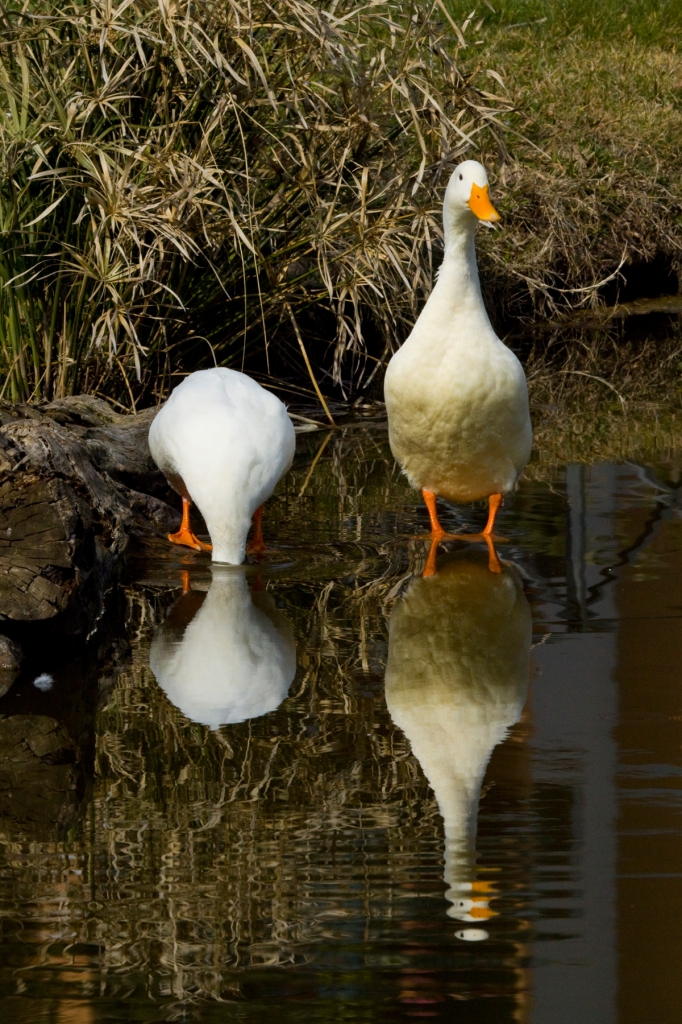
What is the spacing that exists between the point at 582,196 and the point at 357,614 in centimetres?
717

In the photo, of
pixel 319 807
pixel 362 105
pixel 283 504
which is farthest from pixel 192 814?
pixel 362 105

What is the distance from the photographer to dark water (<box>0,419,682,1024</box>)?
2500mm

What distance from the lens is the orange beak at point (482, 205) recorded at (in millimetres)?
4918

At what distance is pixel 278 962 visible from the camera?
8.36 ft

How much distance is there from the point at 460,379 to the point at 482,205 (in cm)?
63

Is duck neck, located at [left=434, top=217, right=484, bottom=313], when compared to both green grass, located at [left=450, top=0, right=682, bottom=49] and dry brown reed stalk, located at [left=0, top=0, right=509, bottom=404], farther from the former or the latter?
green grass, located at [left=450, top=0, right=682, bottom=49]

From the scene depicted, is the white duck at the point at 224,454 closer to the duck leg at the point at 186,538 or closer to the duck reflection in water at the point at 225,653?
the duck leg at the point at 186,538

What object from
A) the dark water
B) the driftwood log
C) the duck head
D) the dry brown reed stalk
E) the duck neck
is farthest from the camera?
the dry brown reed stalk

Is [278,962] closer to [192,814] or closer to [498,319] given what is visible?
[192,814]

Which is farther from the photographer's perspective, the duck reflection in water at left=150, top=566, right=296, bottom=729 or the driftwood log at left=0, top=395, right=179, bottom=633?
the driftwood log at left=0, top=395, right=179, bottom=633

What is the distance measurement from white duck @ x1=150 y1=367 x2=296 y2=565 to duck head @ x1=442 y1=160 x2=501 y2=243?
97cm

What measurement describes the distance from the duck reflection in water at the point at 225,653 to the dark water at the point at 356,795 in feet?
0.04

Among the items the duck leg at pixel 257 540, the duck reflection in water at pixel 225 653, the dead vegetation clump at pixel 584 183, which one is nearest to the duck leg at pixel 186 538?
the duck leg at pixel 257 540

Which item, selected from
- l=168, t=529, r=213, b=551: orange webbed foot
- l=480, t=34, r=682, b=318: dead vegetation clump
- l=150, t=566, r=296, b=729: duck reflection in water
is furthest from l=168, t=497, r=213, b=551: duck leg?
l=480, t=34, r=682, b=318: dead vegetation clump
